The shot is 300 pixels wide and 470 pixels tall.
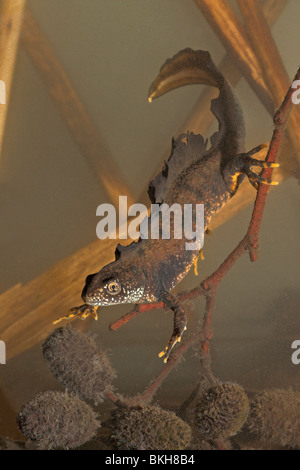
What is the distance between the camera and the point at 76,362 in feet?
3.80

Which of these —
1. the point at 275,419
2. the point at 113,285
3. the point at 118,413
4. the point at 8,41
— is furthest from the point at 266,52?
the point at 118,413

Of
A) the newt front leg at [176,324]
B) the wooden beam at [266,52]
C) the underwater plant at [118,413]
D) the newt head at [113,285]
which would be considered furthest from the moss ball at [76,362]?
the wooden beam at [266,52]

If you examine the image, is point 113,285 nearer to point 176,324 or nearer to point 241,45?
point 176,324

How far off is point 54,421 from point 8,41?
243 centimetres

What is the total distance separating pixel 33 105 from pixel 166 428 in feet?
9.12

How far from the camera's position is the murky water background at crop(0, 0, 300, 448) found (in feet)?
8.08

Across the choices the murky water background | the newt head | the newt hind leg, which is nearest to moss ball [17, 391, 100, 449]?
the newt head

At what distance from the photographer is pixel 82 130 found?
9.75ft

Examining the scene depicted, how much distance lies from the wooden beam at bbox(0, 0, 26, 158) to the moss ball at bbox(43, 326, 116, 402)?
6.17ft

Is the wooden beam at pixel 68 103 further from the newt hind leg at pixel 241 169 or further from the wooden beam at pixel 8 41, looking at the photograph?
the newt hind leg at pixel 241 169
